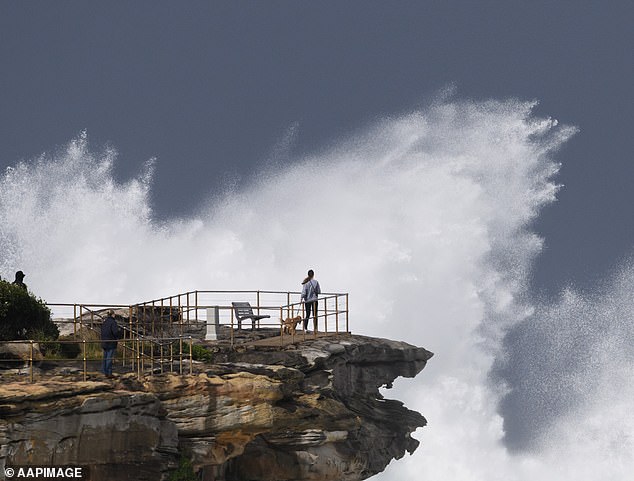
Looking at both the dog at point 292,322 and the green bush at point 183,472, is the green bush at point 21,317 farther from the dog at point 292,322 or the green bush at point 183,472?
the dog at point 292,322

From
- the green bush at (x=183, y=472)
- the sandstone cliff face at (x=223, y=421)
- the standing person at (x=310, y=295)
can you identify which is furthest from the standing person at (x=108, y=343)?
the standing person at (x=310, y=295)

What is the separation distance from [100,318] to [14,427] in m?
11.7

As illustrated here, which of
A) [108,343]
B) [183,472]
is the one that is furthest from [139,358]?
[183,472]

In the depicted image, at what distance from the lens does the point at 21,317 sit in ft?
89.8

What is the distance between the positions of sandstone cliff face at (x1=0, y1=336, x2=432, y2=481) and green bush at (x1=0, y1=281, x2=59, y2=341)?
4.53 metres

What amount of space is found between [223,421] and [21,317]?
6.75m

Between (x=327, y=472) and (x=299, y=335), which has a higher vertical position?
(x=299, y=335)

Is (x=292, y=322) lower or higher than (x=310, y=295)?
lower

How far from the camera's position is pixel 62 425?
70.5ft

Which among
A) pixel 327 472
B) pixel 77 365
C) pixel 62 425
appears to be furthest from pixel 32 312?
pixel 327 472

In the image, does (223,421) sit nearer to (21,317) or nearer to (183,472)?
(183,472)

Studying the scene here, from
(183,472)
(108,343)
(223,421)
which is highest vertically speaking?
(108,343)

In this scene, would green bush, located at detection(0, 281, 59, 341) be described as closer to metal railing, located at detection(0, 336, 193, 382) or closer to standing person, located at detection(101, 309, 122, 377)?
metal railing, located at detection(0, 336, 193, 382)

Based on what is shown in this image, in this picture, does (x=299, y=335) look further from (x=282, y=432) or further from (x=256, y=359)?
(x=282, y=432)
